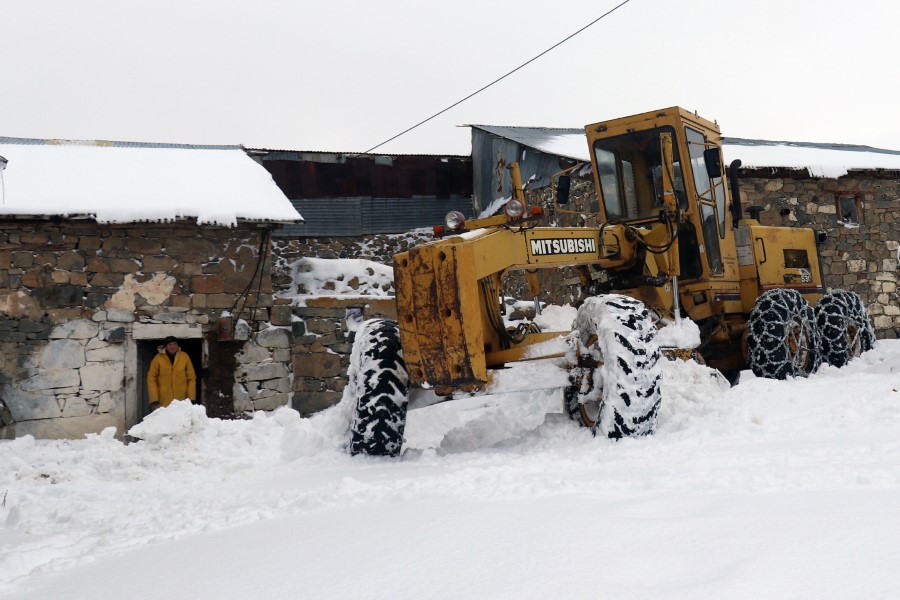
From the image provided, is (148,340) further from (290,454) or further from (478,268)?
(478,268)

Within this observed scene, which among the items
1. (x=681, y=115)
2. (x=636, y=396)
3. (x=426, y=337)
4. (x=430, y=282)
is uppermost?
(x=681, y=115)

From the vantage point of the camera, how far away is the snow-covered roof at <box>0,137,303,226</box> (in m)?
11.2

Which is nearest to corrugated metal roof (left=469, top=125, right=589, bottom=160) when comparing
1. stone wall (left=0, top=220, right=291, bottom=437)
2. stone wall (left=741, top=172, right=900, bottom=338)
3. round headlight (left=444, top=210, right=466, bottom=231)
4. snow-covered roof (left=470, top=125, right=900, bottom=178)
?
snow-covered roof (left=470, top=125, right=900, bottom=178)

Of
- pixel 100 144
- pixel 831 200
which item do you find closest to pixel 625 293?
pixel 831 200

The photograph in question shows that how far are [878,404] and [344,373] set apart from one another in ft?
25.8

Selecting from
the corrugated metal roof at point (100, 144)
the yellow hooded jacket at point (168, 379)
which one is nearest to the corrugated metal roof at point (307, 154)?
the corrugated metal roof at point (100, 144)

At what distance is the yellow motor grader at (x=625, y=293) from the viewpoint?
18.5 ft

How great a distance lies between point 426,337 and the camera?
571 centimetres

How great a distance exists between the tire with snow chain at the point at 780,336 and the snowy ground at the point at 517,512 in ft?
2.58

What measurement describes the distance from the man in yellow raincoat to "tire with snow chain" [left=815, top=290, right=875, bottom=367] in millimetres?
7358

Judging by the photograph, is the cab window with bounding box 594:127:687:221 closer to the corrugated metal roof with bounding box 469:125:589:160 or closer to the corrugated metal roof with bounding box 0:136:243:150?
the corrugated metal roof with bounding box 469:125:589:160

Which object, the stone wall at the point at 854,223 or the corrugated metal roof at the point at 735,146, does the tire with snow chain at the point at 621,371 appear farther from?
the stone wall at the point at 854,223

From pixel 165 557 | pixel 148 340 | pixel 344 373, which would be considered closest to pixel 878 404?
pixel 165 557

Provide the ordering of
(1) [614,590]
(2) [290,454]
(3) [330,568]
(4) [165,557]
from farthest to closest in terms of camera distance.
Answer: (2) [290,454]
(4) [165,557]
(3) [330,568]
(1) [614,590]
